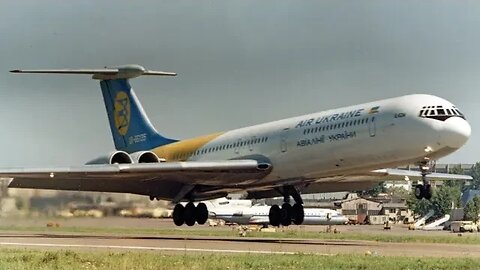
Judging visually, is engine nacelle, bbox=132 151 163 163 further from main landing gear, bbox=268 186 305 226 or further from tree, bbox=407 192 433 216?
tree, bbox=407 192 433 216

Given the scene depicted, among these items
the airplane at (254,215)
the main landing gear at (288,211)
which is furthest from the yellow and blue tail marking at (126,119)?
the airplane at (254,215)

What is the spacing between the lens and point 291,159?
36.1m

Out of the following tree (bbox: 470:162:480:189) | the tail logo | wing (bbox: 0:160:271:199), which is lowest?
wing (bbox: 0:160:271:199)

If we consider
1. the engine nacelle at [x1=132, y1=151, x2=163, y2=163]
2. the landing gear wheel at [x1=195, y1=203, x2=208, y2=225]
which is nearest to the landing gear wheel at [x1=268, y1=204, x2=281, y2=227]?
the landing gear wheel at [x1=195, y1=203, x2=208, y2=225]

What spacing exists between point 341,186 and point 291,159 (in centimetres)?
883

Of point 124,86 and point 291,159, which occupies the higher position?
point 124,86

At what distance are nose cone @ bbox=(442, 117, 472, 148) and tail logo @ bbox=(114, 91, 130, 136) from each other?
21447 mm

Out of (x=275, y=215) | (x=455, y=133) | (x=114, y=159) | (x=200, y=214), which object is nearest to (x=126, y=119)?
(x=114, y=159)

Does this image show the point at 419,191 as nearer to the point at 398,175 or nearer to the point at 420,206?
the point at 398,175

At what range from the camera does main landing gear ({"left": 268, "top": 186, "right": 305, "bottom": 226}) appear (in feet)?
131

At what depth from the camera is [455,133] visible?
31.0 m

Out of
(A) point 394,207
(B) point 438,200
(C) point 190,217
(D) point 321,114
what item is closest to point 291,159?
(D) point 321,114

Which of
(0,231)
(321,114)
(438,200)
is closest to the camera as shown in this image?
(321,114)

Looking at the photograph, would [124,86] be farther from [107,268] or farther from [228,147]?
[107,268]
